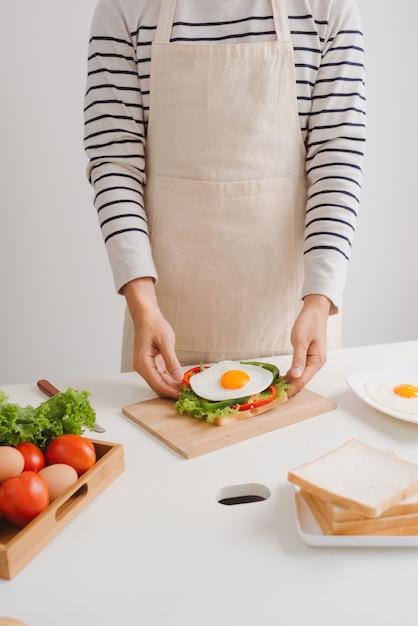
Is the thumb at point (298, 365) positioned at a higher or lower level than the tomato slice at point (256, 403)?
higher

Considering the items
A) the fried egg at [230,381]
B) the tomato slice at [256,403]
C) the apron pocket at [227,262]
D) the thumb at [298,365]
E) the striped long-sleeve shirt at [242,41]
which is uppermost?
the striped long-sleeve shirt at [242,41]

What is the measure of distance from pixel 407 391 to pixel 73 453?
70 cm

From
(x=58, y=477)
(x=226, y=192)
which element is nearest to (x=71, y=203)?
(x=226, y=192)

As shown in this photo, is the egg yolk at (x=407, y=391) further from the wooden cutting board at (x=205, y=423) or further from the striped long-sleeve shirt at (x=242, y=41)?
the striped long-sleeve shirt at (x=242, y=41)

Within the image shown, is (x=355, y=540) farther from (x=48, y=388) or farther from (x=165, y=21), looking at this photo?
(x=165, y=21)

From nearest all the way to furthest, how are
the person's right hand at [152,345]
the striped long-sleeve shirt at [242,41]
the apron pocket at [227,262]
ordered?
the person's right hand at [152,345], the striped long-sleeve shirt at [242,41], the apron pocket at [227,262]

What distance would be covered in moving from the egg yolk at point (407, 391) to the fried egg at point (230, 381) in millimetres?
268

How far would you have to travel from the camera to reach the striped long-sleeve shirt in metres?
1.61

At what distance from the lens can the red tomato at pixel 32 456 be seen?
1038 mm

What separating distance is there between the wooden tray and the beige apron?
699 millimetres

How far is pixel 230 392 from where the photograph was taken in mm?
1337

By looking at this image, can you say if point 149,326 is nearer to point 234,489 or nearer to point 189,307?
point 189,307

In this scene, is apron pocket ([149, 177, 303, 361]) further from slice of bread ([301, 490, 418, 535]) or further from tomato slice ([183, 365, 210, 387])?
slice of bread ([301, 490, 418, 535])

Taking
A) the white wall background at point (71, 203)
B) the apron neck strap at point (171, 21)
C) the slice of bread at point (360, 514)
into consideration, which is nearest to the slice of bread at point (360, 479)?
the slice of bread at point (360, 514)
